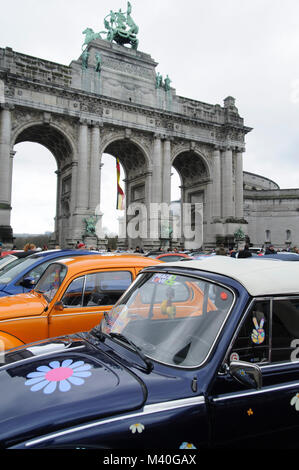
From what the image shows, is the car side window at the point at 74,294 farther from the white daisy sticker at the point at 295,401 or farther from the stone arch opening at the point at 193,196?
the stone arch opening at the point at 193,196

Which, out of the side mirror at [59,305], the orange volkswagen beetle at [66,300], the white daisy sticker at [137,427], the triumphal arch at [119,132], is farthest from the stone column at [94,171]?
the white daisy sticker at [137,427]

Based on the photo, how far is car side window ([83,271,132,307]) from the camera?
470cm

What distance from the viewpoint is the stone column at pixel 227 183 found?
3494 cm

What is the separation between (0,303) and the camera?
176 inches

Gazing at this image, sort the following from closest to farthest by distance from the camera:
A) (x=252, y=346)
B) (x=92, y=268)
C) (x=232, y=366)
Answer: (x=232, y=366)
(x=252, y=346)
(x=92, y=268)

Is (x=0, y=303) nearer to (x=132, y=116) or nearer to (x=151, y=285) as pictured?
(x=151, y=285)

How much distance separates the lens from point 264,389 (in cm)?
213

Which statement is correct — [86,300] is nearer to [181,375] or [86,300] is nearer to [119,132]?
[181,375]

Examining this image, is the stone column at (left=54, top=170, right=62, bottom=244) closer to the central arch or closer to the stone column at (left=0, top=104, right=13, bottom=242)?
the central arch

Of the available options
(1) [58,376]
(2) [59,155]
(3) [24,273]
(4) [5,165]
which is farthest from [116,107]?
(1) [58,376]

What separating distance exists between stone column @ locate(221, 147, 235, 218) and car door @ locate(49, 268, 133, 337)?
3105 centimetres

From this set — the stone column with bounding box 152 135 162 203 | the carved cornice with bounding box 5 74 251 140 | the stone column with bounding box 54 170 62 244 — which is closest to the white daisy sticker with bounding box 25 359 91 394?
the carved cornice with bounding box 5 74 251 140
